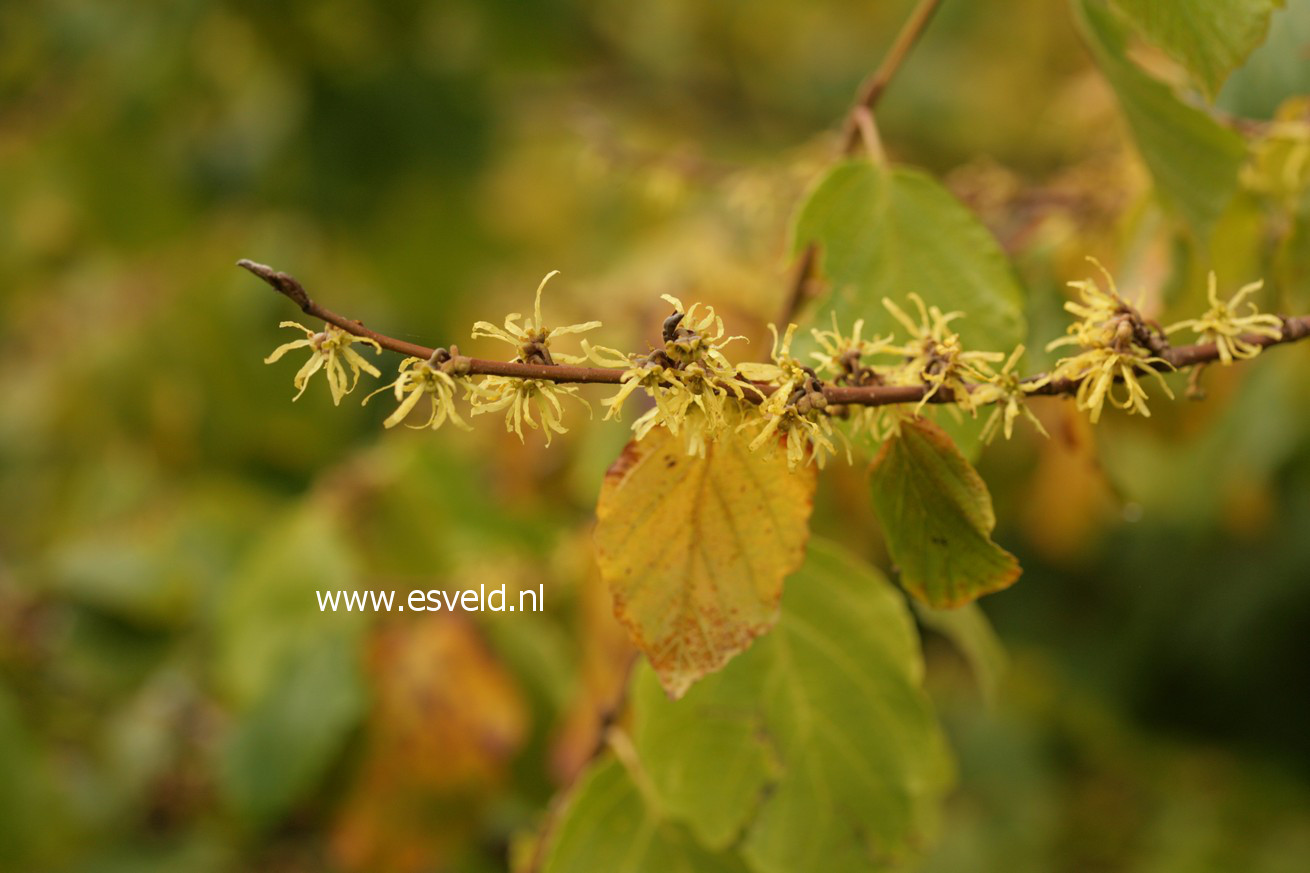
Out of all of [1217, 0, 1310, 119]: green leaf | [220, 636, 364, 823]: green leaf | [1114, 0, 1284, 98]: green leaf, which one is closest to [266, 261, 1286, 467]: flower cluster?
[1114, 0, 1284, 98]: green leaf

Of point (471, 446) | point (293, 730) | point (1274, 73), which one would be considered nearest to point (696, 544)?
point (1274, 73)

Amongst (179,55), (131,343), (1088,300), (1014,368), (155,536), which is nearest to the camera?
(1088,300)

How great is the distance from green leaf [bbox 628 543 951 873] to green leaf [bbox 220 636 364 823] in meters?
0.71

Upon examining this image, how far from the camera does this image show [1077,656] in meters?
3.15

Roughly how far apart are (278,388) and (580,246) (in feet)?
4.56

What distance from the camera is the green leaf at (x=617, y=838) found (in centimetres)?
76

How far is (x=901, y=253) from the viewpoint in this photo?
0.72 metres

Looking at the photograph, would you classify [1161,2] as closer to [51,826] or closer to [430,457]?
[430,457]

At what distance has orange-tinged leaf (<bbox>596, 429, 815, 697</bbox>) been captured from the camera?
54cm

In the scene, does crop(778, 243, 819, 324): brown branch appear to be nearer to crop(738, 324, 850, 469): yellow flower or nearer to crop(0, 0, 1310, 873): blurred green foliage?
crop(0, 0, 1310, 873): blurred green foliage

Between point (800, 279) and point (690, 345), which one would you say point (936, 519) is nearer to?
point (690, 345)

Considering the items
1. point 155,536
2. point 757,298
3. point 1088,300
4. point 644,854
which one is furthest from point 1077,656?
point 1088,300

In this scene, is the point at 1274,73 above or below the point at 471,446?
below

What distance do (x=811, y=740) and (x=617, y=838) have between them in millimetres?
153
